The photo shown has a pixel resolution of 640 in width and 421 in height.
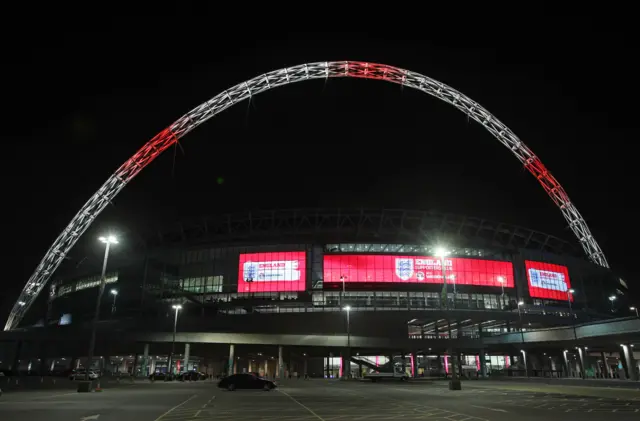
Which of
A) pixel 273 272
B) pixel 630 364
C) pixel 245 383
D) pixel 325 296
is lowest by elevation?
pixel 245 383

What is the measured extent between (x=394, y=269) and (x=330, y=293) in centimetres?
1424

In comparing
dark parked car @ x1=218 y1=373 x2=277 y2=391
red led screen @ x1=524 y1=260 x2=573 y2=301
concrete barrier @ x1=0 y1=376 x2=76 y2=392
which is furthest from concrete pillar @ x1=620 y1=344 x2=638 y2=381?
concrete barrier @ x1=0 y1=376 x2=76 y2=392

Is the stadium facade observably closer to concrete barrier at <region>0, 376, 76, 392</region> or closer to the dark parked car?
concrete barrier at <region>0, 376, 76, 392</region>

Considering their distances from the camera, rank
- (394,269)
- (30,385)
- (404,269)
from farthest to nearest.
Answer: (404,269) < (394,269) < (30,385)

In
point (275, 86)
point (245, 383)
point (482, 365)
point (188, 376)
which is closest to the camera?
point (245, 383)

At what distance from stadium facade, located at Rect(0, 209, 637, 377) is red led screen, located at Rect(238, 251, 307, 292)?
0.21m

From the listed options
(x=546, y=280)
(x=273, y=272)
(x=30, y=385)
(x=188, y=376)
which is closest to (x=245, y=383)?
(x=30, y=385)

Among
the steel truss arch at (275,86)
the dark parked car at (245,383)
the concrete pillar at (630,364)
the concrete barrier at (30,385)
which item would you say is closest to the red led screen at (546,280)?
the steel truss arch at (275,86)

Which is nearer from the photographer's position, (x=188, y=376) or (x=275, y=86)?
(x=275, y=86)

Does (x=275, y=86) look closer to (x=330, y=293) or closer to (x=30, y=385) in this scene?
(x=30, y=385)

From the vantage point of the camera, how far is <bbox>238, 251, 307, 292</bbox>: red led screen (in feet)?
286

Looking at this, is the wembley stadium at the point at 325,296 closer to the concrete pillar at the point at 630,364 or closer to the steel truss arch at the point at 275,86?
the steel truss arch at the point at 275,86

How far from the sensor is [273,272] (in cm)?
8838

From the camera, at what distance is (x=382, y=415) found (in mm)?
16531
